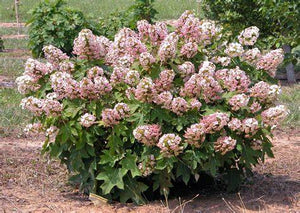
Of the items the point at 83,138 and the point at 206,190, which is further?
the point at 206,190

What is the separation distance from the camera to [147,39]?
166 inches

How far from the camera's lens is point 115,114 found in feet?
12.3

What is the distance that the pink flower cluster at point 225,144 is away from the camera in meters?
Answer: 3.71

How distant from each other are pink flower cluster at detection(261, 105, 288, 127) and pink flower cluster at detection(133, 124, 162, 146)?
0.72 metres

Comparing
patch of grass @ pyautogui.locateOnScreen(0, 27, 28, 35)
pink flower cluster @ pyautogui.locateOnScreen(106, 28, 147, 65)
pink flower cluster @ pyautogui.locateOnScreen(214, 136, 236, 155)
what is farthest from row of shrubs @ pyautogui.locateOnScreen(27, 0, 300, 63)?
patch of grass @ pyautogui.locateOnScreen(0, 27, 28, 35)

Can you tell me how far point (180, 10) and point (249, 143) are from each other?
2063 centimetres

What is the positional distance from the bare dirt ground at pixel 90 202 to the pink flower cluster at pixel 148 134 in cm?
51

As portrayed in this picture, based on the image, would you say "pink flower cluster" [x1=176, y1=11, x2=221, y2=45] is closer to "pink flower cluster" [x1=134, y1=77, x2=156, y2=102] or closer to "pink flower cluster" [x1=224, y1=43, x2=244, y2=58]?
"pink flower cluster" [x1=224, y1=43, x2=244, y2=58]

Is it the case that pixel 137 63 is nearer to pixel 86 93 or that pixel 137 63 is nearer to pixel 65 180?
pixel 86 93

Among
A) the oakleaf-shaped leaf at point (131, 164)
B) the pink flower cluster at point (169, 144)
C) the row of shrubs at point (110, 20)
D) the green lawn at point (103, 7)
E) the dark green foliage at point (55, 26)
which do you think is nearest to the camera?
the pink flower cluster at point (169, 144)

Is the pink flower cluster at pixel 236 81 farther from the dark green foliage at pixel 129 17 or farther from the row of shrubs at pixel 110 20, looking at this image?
the dark green foliage at pixel 129 17

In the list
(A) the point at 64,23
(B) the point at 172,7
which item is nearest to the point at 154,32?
(A) the point at 64,23

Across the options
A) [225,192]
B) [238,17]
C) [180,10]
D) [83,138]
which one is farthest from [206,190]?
[180,10]

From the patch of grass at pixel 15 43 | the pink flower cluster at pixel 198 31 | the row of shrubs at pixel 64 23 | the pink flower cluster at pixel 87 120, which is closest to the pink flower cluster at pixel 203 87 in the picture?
the pink flower cluster at pixel 198 31
